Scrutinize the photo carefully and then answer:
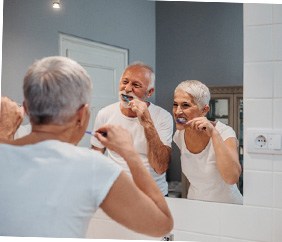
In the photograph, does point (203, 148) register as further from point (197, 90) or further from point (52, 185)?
point (52, 185)

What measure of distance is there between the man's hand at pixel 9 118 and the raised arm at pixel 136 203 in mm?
455

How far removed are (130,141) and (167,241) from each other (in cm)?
41

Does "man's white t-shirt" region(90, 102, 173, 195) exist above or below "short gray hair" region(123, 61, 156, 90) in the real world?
below

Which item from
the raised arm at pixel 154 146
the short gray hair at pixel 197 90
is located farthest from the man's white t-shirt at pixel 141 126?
the short gray hair at pixel 197 90

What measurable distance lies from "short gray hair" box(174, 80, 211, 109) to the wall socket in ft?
0.62

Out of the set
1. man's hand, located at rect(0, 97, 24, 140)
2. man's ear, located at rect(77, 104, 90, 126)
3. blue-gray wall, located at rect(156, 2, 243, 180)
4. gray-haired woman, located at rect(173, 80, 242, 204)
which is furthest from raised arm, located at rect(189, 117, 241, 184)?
man's hand, located at rect(0, 97, 24, 140)

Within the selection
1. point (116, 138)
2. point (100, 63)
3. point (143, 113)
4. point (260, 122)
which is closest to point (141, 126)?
point (143, 113)

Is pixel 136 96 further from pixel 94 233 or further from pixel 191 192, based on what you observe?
pixel 94 233

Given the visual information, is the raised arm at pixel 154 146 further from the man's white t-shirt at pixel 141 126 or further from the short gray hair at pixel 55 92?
the short gray hair at pixel 55 92

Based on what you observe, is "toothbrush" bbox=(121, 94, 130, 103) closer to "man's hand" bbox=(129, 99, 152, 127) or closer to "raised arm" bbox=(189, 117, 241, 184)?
"man's hand" bbox=(129, 99, 152, 127)

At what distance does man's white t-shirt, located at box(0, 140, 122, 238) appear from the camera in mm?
1158

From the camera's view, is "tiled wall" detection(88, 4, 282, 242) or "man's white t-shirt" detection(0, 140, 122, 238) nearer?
"man's white t-shirt" detection(0, 140, 122, 238)

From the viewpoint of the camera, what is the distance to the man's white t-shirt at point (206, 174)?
1444 mm

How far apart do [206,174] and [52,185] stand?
0.58 metres
